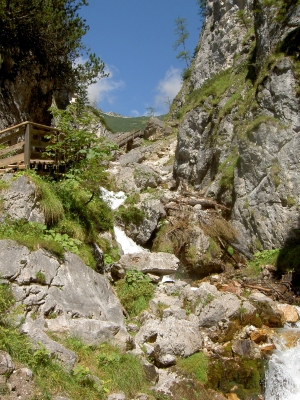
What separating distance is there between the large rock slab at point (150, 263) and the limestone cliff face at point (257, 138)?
408 centimetres

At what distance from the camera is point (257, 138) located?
15375 mm

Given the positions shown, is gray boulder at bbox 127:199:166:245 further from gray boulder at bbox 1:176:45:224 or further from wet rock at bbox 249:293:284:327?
gray boulder at bbox 1:176:45:224

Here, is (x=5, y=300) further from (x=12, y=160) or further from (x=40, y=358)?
(x=12, y=160)

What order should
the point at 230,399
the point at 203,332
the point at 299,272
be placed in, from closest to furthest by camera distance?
the point at 230,399 → the point at 203,332 → the point at 299,272

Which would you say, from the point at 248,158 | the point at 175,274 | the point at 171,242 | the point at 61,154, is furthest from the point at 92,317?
the point at 248,158

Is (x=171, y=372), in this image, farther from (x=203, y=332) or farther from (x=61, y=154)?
(x=61, y=154)

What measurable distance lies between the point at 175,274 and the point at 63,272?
21.1 ft

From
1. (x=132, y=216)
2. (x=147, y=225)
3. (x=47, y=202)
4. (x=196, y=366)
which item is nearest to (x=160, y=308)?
(x=196, y=366)

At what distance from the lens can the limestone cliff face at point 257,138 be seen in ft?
46.6

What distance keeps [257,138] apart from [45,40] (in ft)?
32.7

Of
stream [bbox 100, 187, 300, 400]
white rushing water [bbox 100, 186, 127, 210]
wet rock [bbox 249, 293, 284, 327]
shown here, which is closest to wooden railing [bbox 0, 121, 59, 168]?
white rushing water [bbox 100, 186, 127, 210]

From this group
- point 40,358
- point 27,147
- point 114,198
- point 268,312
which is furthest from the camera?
point 114,198

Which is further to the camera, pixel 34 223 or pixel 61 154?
pixel 61 154

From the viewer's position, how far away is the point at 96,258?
10.2 m
